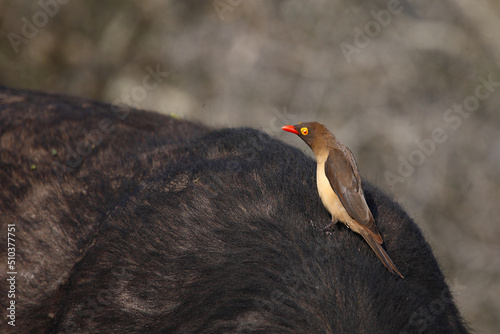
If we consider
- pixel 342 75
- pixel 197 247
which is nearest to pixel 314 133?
pixel 197 247

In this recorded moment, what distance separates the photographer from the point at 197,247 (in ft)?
8.40

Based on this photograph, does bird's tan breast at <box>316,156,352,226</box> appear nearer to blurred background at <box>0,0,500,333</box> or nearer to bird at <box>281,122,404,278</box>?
bird at <box>281,122,404,278</box>

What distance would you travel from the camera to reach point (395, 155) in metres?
6.83

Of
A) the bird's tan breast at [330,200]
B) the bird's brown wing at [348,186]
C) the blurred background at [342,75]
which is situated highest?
the bird's brown wing at [348,186]

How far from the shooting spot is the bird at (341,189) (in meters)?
2.33

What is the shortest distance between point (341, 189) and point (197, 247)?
71 centimetres

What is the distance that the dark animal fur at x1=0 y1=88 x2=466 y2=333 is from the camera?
2.25 m

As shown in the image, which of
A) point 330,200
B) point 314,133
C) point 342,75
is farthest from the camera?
point 342,75

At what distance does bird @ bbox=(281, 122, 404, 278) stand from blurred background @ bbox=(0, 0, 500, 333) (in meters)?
3.58

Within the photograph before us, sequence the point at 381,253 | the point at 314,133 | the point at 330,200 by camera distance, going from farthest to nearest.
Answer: the point at 314,133
the point at 330,200
the point at 381,253

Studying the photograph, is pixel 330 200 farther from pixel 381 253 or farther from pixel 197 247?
pixel 197 247

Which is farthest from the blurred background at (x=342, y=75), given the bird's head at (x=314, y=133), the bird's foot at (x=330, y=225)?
the bird's foot at (x=330, y=225)

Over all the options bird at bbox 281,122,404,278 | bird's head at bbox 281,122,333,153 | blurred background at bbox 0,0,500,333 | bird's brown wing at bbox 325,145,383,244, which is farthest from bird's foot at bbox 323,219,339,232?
blurred background at bbox 0,0,500,333

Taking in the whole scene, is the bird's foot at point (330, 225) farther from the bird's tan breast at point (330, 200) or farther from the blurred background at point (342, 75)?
the blurred background at point (342, 75)
